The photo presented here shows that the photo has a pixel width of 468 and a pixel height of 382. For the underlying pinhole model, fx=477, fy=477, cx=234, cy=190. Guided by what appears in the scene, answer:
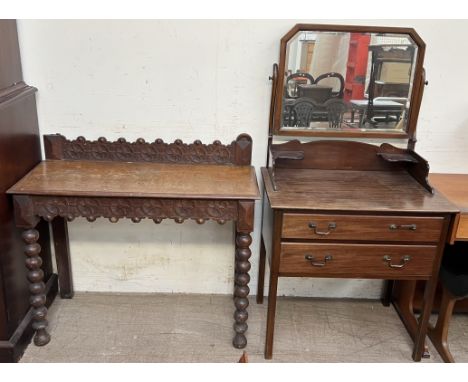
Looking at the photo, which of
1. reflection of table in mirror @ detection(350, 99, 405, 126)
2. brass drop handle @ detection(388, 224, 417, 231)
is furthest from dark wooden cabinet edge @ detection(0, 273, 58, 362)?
reflection of table in mirror @ detection(350, 99, 405, 126)

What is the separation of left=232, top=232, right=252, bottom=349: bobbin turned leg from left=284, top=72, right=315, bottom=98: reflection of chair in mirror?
2.33 feet

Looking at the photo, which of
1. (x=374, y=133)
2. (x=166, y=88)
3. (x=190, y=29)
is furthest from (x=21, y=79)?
(x=374, y=133)

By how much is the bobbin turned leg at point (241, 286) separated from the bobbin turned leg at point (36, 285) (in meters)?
0.88

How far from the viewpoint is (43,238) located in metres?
2.48

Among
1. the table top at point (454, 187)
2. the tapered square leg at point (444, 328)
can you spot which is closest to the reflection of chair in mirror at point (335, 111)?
the table top at point (454, 187)

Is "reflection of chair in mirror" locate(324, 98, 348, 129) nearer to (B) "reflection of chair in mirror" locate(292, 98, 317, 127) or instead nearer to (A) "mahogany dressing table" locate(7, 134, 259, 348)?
(B) "reflection of chair in mirror" locate(292, 98, 317, 127)

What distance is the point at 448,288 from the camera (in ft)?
7.08

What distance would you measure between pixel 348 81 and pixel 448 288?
3.44 feet

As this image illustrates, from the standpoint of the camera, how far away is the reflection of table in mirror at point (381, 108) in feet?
7.47

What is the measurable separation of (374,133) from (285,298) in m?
1.04

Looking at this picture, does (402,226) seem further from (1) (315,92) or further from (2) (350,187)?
(1) (315,92)

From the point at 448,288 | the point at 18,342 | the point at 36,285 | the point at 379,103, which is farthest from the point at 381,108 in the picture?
the point at 18,342

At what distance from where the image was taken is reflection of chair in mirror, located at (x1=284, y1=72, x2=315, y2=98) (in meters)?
2.22

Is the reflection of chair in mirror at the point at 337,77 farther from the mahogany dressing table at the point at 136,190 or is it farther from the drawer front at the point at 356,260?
the drawer front at the point at 356,260
